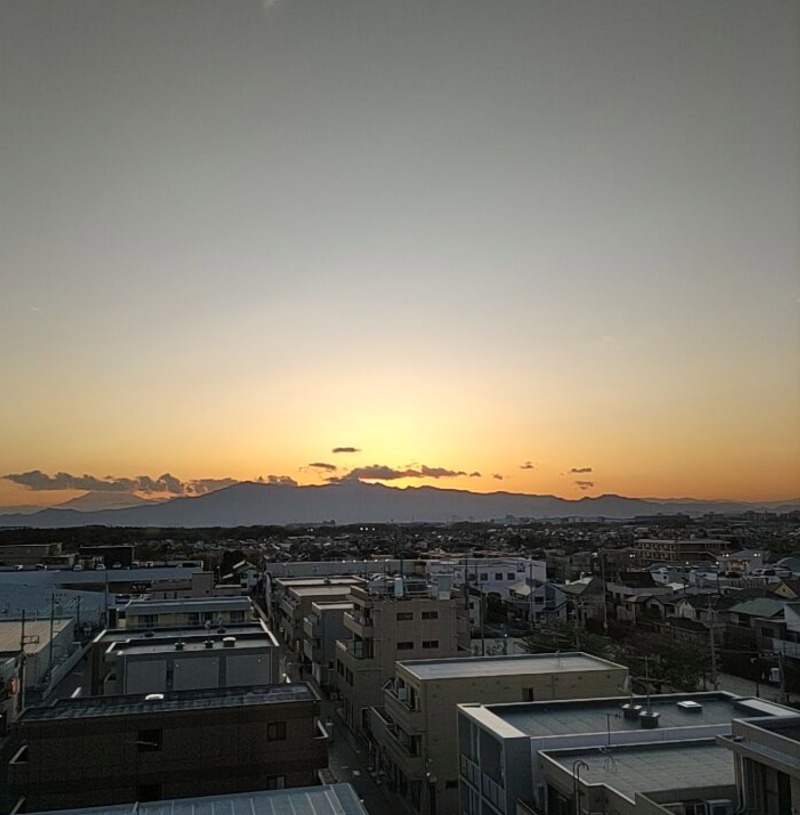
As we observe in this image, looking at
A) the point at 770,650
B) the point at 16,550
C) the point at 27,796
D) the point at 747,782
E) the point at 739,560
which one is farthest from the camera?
the point at 16,550

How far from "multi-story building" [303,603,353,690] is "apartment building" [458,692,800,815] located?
6.42m

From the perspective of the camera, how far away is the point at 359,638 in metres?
9.97

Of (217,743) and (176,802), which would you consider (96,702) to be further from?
(176,802)

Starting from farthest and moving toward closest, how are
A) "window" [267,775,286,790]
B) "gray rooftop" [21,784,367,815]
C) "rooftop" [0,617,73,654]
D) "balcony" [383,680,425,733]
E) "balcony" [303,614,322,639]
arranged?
"balcony" [303,614,322,639] → "rooftop" [0,617,73,654] → "balcony" [383,680,425,733] → "window" [267,775,286,790] → "gray rooftop" [21,784,367,815]

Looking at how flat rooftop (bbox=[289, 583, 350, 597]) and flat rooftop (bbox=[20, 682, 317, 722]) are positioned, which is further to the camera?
flat rooftop (bbox=[289, 583, 350, 597])

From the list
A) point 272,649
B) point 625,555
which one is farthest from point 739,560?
point 272,649

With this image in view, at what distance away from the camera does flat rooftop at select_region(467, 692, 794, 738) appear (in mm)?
5285

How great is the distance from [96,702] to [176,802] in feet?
7.63

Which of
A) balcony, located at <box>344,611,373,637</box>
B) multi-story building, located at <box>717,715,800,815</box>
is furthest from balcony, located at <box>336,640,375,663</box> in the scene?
multi-story building, located at <box>717,715,800,815</box>

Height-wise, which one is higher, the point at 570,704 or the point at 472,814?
the point at 570,704

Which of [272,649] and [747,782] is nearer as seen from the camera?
[747,782]

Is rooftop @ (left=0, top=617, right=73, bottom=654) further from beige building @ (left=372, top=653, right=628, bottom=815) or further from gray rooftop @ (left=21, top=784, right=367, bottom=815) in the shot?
gray rooftop @ (left=21, top=784, right=367, bottom=815)

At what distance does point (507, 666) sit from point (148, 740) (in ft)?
11.5

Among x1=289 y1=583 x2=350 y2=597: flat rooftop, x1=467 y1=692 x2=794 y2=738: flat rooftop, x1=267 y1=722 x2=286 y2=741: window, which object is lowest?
x1=289 y1=583 x2=350 y2=597: flat rooftop
